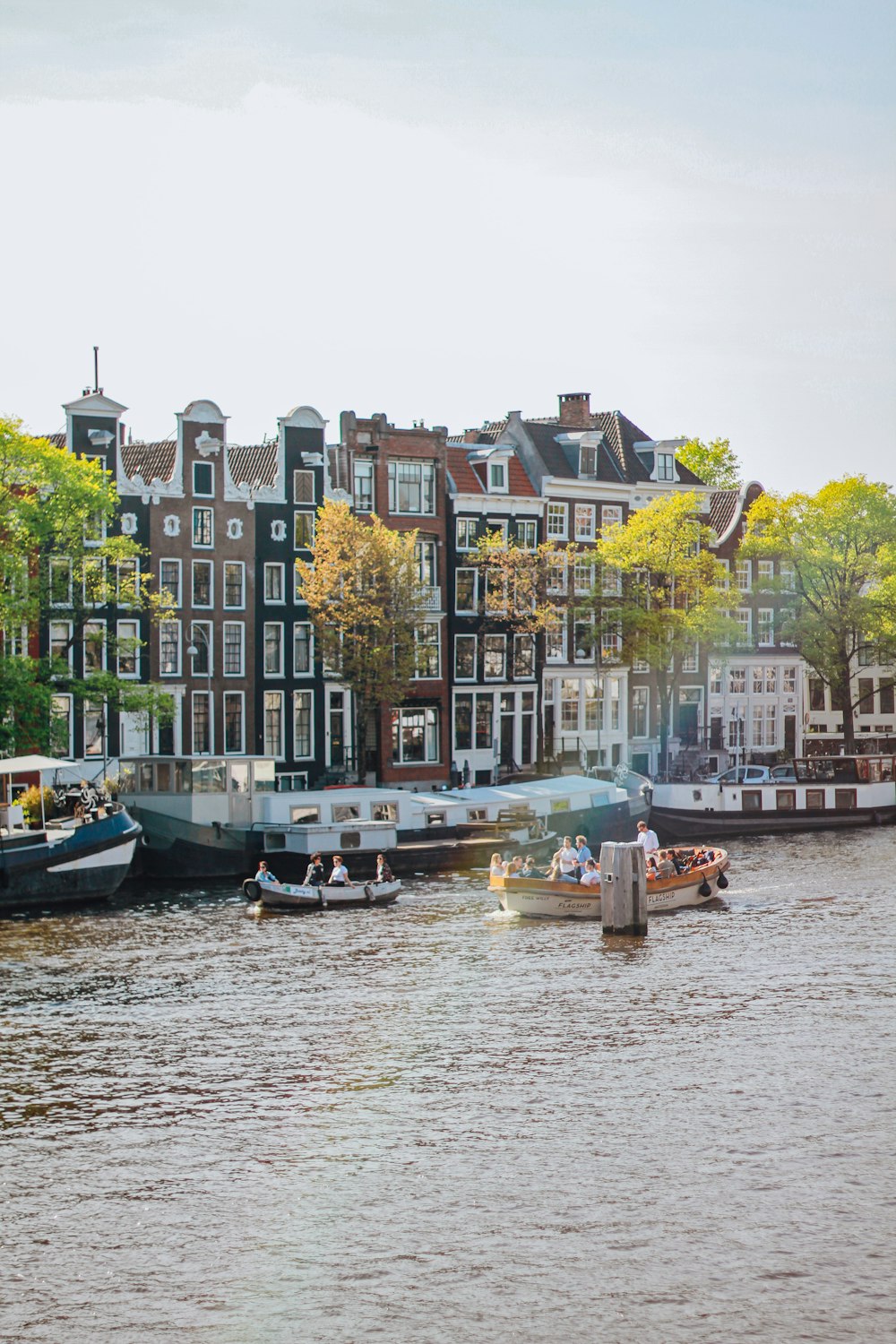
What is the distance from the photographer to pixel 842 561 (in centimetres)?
10100

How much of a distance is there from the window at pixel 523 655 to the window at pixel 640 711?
1018cm

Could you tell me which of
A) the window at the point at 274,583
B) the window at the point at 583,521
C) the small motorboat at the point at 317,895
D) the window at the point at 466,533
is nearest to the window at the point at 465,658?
the window at the point at 466,533

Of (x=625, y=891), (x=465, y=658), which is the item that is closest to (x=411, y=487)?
(x=465, y=658)

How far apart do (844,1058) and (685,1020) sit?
474 cm

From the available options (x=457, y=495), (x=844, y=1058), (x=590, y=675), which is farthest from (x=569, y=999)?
(x=590, y=675)

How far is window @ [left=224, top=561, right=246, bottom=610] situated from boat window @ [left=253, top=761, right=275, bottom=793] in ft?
48.7

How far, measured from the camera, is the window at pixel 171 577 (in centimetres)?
8012

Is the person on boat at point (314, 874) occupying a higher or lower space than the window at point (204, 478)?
lower

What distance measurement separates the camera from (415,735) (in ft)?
290

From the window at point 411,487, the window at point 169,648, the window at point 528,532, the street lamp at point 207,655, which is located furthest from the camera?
the window at point 528,532

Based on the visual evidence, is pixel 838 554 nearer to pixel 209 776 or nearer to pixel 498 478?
pixel 498 478

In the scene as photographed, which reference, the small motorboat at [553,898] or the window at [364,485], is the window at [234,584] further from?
the small motorboat at [553,898]

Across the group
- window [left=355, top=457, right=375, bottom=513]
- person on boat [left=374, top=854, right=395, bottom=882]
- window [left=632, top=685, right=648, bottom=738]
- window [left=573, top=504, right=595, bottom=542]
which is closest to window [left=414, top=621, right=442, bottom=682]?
window [left=355, top=457, right=375, bottom=513]

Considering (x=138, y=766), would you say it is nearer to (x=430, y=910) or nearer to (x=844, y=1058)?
(x=430, y=910)
